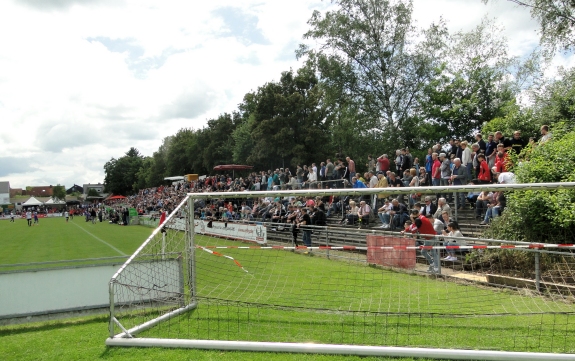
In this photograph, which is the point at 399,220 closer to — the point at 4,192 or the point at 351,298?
the point at 351,298

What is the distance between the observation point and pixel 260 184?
23328mm

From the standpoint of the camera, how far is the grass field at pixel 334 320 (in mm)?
5621

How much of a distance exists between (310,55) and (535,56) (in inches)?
555

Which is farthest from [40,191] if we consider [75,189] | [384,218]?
[384,218]

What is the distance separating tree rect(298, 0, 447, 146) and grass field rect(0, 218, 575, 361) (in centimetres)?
2193

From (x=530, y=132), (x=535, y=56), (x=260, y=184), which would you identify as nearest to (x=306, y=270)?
(x=260, y=184)

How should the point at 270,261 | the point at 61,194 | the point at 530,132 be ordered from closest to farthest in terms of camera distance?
the point at 270,261 → the point at 530,132 → the point at 61,194

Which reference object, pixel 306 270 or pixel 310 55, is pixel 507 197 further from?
pixel 310 55

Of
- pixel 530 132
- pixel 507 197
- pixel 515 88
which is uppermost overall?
pixel 515 88

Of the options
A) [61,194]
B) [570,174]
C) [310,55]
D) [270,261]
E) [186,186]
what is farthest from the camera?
[61,194]

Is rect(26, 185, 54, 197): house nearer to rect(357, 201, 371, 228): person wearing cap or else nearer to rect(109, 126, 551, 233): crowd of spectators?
rect(109, 126, 551, 233): crowd of spectators

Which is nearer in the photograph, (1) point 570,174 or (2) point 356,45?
(1) point 570,174

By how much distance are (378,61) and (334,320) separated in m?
25.9

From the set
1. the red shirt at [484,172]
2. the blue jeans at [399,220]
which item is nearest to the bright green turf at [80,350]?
the blue jeans at [399,220]
